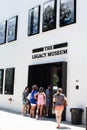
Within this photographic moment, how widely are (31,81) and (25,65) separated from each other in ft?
5.27

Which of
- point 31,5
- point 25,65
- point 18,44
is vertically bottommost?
point 25,65

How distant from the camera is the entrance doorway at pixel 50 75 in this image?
18734 millimetres

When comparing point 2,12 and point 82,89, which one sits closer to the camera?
point 82,89

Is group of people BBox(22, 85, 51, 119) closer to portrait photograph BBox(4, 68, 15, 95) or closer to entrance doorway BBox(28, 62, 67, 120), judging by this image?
entrance doorway BBox(28, 62, 67, 120)

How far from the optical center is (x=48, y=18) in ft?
68.8

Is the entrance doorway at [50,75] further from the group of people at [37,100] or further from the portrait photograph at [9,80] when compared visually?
the portrait photograph at [9,80]

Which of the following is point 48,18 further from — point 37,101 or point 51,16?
point 37,101

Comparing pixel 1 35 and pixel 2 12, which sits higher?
pixel 2 12

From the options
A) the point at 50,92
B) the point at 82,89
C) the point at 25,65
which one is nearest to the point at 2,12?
the point at 25,65

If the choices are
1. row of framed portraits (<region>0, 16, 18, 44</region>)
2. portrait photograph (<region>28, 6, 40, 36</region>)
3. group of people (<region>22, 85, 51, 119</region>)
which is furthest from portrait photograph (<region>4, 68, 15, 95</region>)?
group of people (<region>22, 85, 51, 119</region>)

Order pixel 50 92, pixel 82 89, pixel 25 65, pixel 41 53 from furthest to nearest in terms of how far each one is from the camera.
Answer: pixel 25 65 < pixel 41 53 < pixel 50 92 < pixel 82 89

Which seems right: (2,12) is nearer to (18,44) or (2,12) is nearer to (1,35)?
(1,35)

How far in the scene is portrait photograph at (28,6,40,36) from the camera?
22141mm

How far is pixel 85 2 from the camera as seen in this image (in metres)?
18.1
